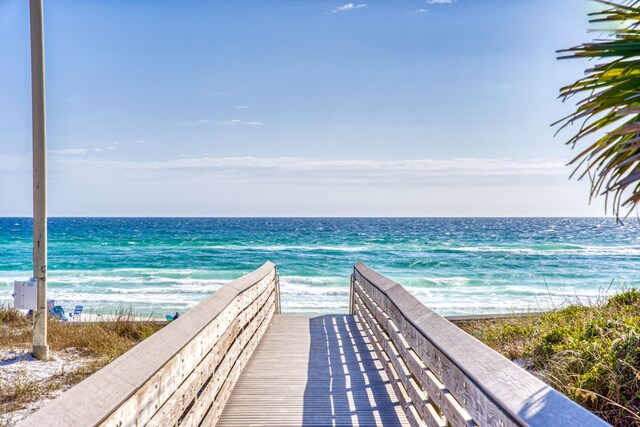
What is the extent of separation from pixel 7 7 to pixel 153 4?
5.91 metres

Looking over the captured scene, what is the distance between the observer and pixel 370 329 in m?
7.46

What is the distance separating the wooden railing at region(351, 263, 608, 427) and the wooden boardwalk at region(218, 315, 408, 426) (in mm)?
258

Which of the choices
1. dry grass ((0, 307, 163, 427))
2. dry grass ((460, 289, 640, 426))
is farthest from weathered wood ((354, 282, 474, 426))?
dry grass ((0, 307, 163, 427))

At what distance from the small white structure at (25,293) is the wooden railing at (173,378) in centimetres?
306

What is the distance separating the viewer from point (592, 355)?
4.69 metres

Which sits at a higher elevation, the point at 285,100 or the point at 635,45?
the point at 285,100

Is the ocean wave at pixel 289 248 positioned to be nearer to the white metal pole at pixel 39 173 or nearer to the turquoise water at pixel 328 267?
the turquoise water at pixel 328 267

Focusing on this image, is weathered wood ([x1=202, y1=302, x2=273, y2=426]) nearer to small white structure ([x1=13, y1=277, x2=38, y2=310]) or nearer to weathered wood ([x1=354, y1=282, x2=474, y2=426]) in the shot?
weathered wood ([x1=354, y1=282, x2=474, y2=426])

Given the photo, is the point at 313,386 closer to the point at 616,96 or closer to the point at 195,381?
the point at 195,381

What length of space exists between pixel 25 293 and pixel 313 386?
4.19 metres

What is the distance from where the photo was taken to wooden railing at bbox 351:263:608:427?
179 centimetres

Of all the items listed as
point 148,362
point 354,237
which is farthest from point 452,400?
point 354,237

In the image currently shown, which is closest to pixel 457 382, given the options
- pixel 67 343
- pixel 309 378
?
pixel 309 378

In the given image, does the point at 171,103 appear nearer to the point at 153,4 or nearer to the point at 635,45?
the point at 153,4
